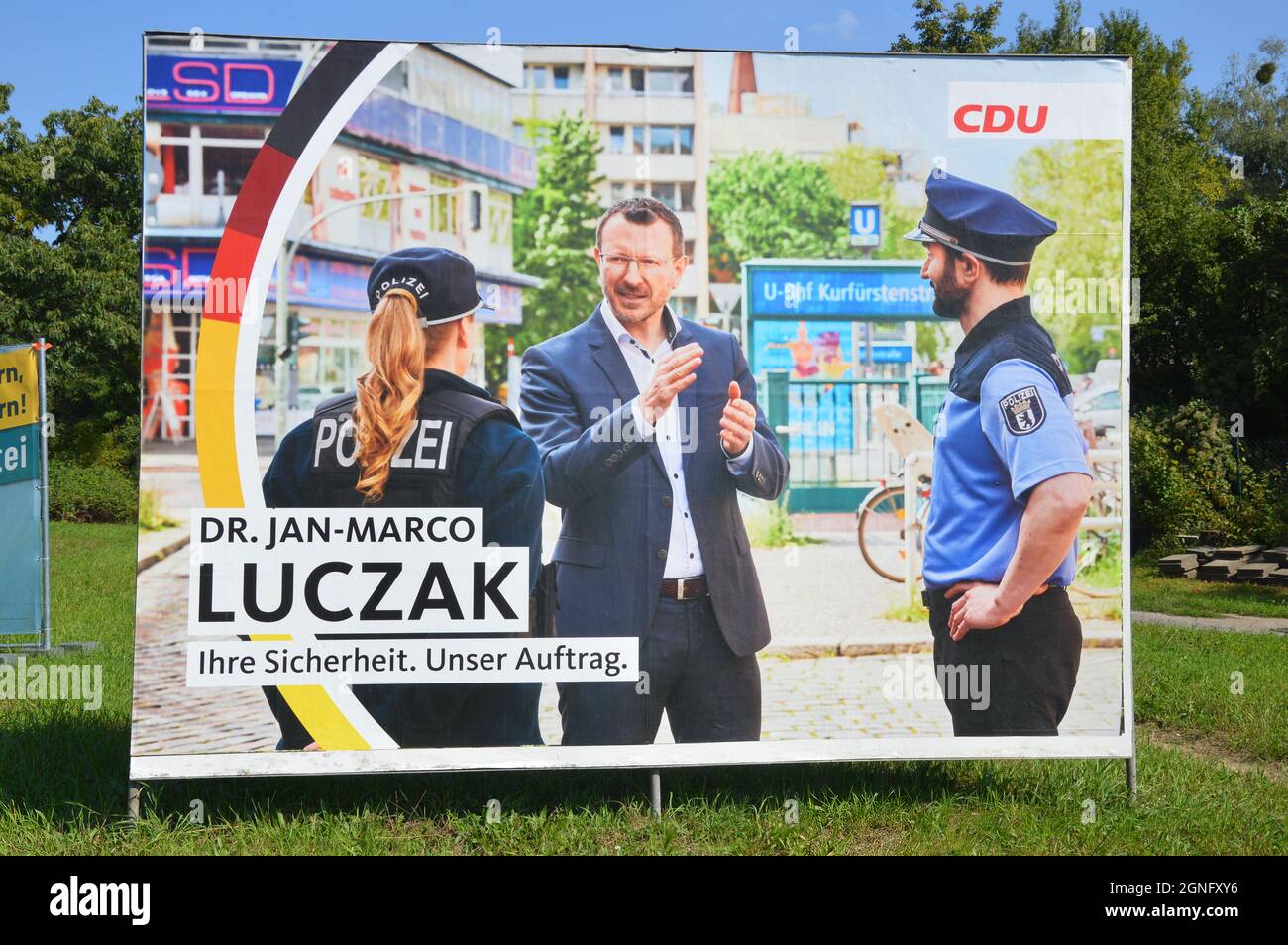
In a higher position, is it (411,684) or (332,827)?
(411,684)

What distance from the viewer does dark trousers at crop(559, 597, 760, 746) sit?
5.47 m

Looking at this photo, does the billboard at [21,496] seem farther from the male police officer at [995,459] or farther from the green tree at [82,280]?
the green tree at [82,280]

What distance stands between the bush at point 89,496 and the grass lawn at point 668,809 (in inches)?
469

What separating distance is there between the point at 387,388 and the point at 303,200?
3.21 feet

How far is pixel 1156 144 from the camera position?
28984mm

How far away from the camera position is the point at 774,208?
559 centimetres

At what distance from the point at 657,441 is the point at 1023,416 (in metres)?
1.81

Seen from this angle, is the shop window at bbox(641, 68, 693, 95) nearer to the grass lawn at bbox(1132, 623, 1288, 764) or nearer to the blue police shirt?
the blue police shirt

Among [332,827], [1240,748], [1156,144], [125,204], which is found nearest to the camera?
[332,827]

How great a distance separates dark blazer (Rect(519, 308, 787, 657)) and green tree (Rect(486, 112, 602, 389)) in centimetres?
11

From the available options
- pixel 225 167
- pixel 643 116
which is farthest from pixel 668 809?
pixel 225 167

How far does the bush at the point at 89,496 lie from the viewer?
18.0 m

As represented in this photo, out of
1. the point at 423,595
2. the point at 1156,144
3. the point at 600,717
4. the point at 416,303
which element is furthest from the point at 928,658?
the point at 1156,144

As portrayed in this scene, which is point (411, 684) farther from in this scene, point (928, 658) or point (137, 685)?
point (928, 658)
